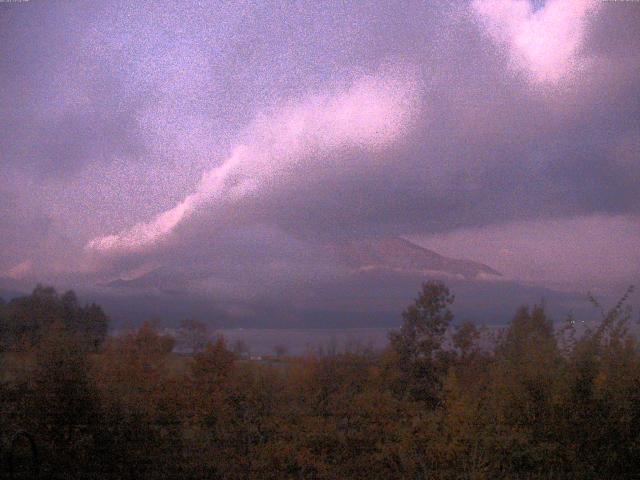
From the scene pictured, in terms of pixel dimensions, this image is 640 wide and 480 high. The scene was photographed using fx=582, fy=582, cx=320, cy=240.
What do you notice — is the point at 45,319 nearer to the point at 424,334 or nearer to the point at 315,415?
the point at 315,415

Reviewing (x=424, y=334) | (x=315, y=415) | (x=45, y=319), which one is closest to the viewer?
(x=315, y=415)

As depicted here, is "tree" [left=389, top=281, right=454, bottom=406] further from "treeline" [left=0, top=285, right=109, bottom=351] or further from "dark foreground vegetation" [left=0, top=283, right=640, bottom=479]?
"treeline" [left=0, top=285, right=109, bottom=351]

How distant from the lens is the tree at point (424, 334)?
58.0 feet

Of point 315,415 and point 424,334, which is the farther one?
point 424,334

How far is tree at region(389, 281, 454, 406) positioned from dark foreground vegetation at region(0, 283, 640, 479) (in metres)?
3.53

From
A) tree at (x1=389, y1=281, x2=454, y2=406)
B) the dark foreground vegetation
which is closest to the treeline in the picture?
the dark foreground vegetation

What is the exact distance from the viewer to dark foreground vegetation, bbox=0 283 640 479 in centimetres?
1008

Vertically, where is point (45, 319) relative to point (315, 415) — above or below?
above

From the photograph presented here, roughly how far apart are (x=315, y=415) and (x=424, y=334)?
6833 mm

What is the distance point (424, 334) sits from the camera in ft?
61.6

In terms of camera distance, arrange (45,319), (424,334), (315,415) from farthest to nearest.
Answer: (424,334) < (45,319) < (315,415)

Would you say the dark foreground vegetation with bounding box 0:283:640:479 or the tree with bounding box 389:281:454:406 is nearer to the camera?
the dark foreground vegetation with bounding box 0:283:640:479

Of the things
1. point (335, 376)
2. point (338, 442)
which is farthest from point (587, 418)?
point (335, 376)

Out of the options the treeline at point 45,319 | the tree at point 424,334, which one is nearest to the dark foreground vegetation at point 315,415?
the treeline at point 45,319
